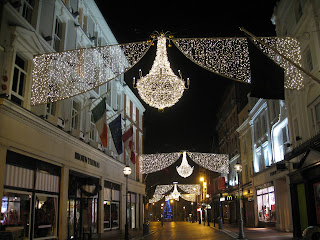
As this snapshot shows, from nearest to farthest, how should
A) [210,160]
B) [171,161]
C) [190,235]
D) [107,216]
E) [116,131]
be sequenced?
1. [116,131]
2. [107,216]
3. [190,235]
4. [171,161]
5. [210,160]

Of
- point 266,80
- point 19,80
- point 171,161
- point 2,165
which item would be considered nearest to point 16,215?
point 2,165

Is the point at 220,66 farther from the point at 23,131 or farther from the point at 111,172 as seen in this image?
the point at 111,172

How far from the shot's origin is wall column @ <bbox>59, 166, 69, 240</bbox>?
1772 cm

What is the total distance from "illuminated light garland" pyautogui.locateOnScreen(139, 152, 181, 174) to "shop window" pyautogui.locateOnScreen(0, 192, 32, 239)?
19691 millimetres

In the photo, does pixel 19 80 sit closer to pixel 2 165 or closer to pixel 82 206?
pixel 2 165

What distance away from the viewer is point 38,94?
14938 millimetres

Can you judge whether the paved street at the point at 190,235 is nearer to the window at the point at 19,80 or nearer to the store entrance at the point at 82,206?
the store entrance at the point at 82,206

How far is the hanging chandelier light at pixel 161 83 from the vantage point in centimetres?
1340

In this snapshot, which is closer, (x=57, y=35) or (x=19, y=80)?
(x=19, y=80)

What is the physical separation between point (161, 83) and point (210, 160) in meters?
25.3

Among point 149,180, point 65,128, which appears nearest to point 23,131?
point 65,128

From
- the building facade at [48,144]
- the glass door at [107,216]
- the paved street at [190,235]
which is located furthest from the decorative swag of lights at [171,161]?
the glass door at [107,216]

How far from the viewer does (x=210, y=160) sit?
37.6m

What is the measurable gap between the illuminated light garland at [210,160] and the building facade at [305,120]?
1329 cm
